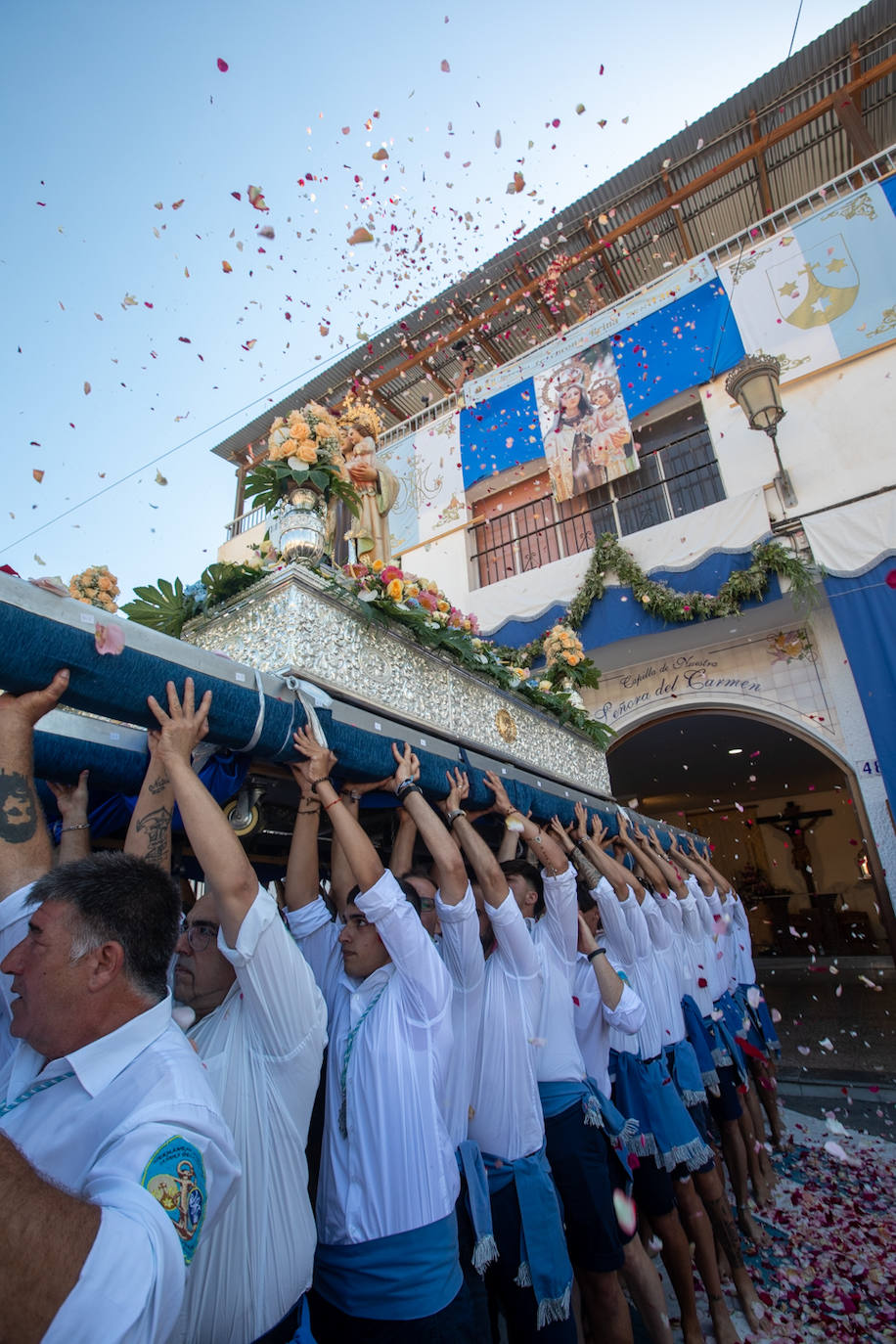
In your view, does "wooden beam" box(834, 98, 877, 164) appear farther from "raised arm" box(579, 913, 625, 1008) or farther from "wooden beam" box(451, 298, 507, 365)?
"raised arm" box(579, 913, 625, 1008)

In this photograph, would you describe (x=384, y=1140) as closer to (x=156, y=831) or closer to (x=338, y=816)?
(x=338, y=816)

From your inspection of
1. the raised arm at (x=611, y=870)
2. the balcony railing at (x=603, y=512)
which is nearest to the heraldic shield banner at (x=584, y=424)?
the balcony railing at (x=603, y=512)

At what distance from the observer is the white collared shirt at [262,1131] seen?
1.34 metres

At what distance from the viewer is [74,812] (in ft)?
6.74

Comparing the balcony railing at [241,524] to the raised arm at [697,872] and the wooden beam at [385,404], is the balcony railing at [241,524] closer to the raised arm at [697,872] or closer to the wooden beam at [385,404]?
the wooden beam at [385,404]

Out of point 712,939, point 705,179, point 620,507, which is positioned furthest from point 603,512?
point 712,939

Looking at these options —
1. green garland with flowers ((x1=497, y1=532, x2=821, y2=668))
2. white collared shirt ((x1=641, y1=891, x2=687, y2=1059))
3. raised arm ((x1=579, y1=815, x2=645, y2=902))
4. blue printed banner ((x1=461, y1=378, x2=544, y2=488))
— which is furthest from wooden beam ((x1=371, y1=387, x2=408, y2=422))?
white collared shirt ((x1=641, y1=891, x2=687, y2=1059))

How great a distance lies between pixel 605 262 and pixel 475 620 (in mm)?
9113

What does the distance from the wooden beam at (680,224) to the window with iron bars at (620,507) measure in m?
2.84

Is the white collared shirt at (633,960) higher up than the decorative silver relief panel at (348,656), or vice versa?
the decorative silver relief panel at (348,656)

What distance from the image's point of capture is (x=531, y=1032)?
2531 mm

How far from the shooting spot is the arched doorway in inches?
431

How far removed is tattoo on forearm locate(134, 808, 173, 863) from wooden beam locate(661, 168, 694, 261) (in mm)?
11439

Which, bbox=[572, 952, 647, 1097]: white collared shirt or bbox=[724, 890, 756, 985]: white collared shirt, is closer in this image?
bbox=[572, 952, 647, 1097]: white collared shirt
